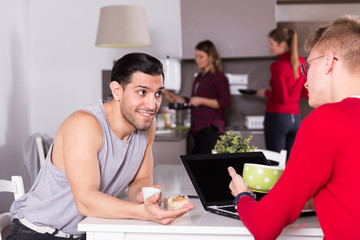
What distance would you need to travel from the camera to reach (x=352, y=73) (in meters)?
1.20

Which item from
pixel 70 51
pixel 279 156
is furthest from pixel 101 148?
pixel 70 51

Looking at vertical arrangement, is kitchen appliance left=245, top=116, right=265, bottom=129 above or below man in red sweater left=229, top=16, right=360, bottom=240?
below

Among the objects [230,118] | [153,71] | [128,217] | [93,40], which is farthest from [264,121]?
[128,217]

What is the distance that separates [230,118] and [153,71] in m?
3.24

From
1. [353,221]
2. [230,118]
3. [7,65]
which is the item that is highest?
[7,65]

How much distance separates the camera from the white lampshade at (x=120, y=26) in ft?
12.8

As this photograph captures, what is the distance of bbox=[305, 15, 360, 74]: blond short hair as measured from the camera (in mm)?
1189

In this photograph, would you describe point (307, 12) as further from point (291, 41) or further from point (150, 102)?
point (150, 102)

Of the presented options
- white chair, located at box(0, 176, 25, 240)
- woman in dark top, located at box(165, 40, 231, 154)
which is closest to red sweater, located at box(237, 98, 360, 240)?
white chair, located at box(0, 176, 25, 240)

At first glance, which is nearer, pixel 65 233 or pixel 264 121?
pixel 65 233

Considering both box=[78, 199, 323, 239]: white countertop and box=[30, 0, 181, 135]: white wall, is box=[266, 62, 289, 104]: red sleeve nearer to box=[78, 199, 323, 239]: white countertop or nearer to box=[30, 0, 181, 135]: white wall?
box=[30, 0, 181, 135]: white wall

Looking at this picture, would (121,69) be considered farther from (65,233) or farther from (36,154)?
(36,154)

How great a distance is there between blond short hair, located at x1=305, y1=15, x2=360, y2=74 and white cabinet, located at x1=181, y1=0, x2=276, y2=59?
3.25m

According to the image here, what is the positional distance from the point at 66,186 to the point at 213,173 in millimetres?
543
